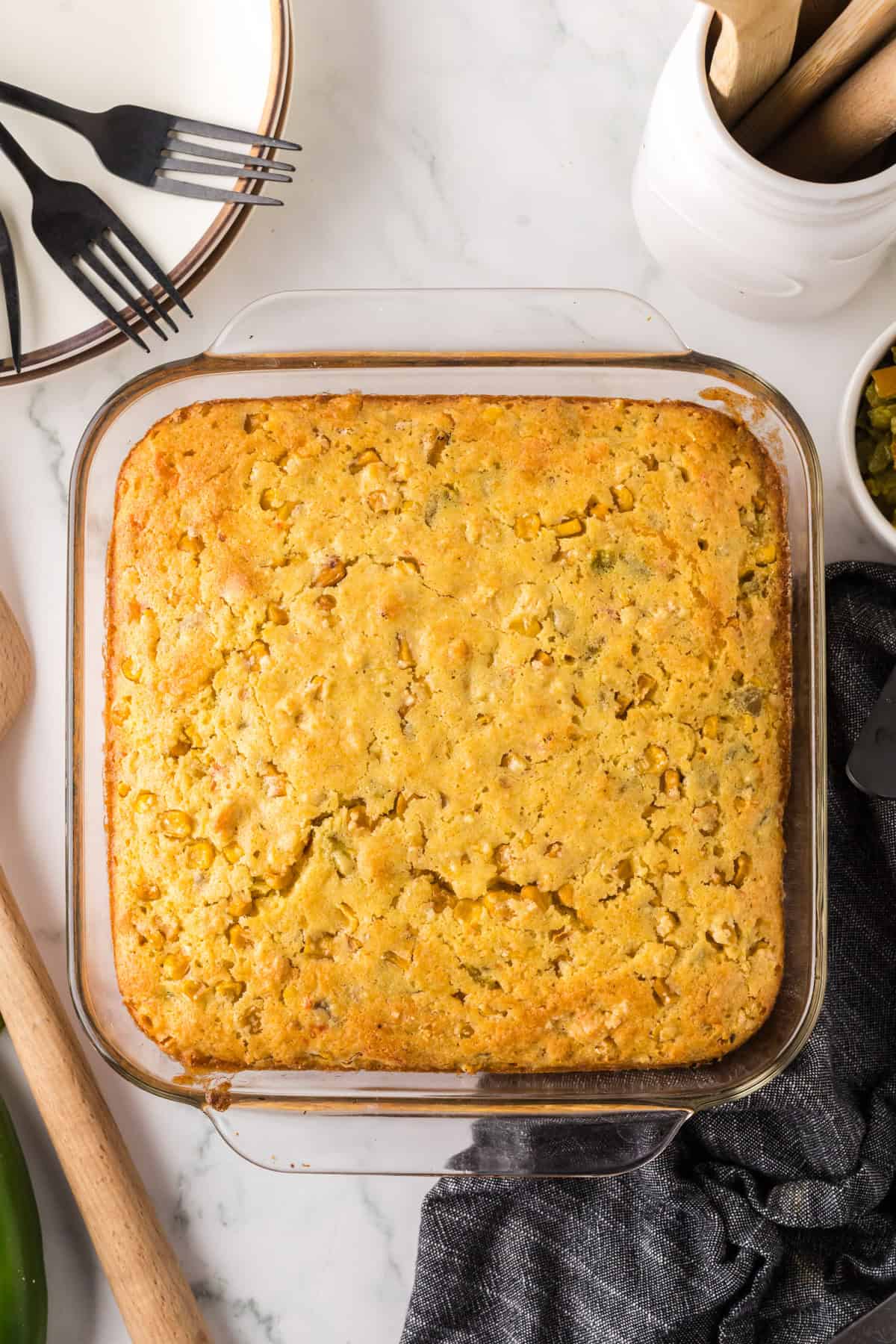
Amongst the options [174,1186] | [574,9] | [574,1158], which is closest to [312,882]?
[574,1158]

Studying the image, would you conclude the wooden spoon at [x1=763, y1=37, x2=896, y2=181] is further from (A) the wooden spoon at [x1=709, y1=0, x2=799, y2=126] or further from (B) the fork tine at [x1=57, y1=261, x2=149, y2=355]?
(B) the fork tine at [x1=57, y1=261, x2=149, y2=355]

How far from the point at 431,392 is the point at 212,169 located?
458 mm

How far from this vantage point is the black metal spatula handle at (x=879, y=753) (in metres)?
1.62

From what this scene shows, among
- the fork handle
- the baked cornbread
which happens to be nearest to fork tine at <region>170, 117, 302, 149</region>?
the fork handle

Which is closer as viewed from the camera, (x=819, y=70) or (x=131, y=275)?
(x=819, y=70)

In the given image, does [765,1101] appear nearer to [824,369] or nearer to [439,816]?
[439,816]

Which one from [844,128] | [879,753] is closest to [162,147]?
[844,128]

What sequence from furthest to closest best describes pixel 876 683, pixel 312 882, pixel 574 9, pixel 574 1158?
pixel 574 9 → pixel 876 683 → pixel 574 1158 → pixel 312 882

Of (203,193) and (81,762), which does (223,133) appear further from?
(81,762)

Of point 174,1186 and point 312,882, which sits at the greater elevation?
point 312,882

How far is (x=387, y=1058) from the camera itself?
1.57 metres

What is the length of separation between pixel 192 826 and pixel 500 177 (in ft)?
3.71

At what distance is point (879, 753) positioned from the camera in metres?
1.63

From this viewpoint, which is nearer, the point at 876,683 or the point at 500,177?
the point at 876,683
